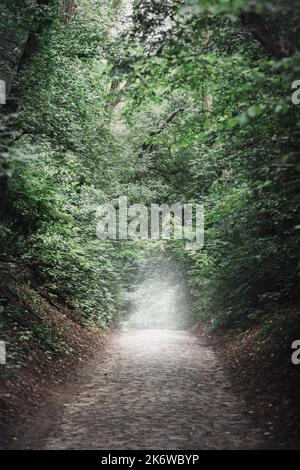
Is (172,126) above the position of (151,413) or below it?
above

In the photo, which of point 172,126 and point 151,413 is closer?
point 151,413

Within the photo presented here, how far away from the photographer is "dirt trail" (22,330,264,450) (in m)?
6.07

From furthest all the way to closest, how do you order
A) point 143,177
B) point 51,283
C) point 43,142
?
point 143,177, point 51,283, point 43,142

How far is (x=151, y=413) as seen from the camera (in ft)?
23.9

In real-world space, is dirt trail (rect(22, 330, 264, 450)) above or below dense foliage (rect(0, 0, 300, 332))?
below

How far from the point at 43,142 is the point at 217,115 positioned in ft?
13.3

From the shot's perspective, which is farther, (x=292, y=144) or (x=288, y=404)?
(x=292, y=144)

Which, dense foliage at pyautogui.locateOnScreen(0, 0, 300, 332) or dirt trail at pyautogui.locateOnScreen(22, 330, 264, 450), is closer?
dirt trail at pyautogui.locateOnScreen(22, 330, 264, 450)

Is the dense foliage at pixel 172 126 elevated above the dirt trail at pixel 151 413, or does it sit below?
above

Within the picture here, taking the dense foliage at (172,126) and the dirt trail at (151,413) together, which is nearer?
the dirt trail at (151,413)

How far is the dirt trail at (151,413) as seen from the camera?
607 centimetres

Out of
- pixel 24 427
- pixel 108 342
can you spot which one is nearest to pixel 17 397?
pixel 24 427

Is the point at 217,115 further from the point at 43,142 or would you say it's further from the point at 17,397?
the point at 17,397

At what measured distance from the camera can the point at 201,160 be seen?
49.4ft
